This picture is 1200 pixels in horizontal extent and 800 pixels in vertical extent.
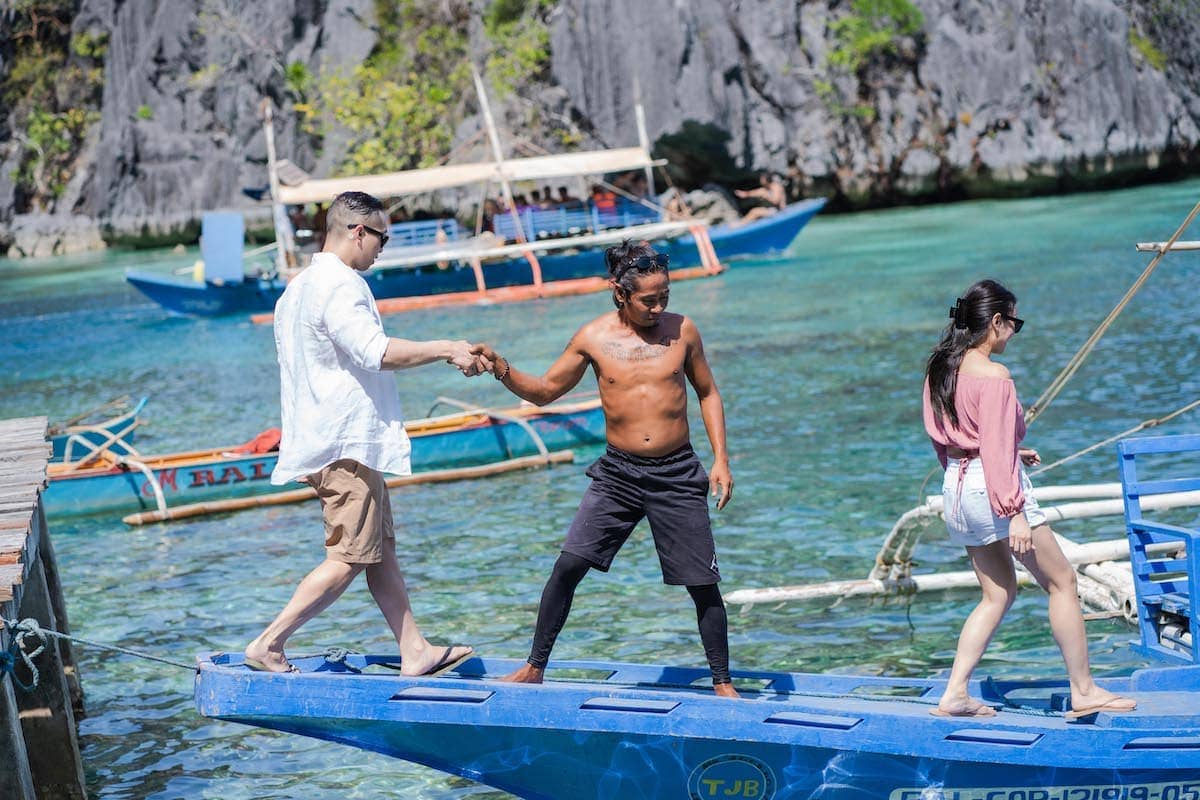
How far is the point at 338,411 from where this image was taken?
17.6 feet

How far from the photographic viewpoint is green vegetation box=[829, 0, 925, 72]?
4684 cm

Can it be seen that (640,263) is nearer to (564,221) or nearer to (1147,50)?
(564,221)

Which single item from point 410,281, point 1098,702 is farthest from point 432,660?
point 410,281

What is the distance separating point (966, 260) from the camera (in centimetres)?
2981

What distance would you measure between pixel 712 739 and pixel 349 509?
1.61 m

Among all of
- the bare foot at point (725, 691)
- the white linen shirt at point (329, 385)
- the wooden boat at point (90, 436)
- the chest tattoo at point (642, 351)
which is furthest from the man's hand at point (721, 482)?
the wooden boat at point (90, 436)

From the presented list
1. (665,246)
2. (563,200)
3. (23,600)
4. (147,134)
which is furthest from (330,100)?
(23,600)

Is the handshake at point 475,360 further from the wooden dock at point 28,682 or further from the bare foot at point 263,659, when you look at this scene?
the wooden dock at point 28,682

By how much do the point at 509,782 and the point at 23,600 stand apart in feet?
9.79

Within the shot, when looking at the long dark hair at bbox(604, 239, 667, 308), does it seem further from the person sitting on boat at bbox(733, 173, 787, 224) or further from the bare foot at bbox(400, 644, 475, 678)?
the person sitting on boat at bbox(733, 173, 787, 224)

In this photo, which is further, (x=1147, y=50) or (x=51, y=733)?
(x=1147, y=50)

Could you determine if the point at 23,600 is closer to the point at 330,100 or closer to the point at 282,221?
the point at 282,221

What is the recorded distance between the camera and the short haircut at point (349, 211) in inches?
213

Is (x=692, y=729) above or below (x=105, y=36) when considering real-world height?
below
